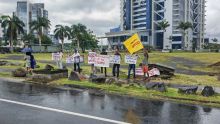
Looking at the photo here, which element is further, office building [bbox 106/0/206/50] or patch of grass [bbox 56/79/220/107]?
office building [bbox 106/0/206/50]

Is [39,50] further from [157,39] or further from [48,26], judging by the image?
[157,39]

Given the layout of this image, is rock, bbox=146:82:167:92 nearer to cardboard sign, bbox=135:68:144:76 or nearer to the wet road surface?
the wet road surface

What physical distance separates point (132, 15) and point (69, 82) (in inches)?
6914

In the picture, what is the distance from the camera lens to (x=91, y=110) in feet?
33.9

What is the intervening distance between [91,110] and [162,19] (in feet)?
557

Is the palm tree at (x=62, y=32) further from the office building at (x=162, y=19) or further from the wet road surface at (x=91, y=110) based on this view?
the wet road surface at (x=91, y=110)

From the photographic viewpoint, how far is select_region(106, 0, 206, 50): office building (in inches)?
6826

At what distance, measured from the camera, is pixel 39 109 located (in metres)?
10.2

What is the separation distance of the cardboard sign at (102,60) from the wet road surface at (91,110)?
6.19 metres

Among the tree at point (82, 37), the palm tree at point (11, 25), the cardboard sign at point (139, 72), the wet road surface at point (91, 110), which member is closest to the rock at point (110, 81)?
the wet road surface at point (91, 110)

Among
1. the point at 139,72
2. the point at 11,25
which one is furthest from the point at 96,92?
the point at 11,25

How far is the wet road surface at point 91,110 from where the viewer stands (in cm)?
896

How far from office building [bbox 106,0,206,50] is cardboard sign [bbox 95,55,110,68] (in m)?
148

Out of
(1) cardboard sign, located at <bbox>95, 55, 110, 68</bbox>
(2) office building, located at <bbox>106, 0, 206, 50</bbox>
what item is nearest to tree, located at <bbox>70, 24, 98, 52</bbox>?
(2) office building, located at <bbox>106, 0, 206, 50</bbox>
